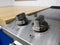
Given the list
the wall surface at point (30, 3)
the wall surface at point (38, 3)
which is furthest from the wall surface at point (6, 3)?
the wall surface at point (38, 3)

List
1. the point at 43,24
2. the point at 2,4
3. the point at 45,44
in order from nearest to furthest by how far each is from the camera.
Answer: the point at 45,44
the point at 43,24
the point at 2,4

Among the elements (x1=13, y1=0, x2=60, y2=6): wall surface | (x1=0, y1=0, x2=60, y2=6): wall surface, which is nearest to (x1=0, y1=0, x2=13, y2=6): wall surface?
(x1=0, y1=0, x2=60, y2=6): wall surface

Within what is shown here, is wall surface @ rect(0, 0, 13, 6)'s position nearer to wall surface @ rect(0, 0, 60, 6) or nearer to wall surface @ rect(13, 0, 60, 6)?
wall surface @ rect(0, 0, 60, 6)

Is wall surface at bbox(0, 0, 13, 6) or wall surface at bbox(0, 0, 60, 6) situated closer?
wall surface at bbox(0, 0, 60, 6)

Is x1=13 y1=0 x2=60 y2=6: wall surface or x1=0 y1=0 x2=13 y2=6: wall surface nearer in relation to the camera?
x1=13 y1=0 x2=60 y2=6: wall surface

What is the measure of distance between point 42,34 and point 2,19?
38 cm

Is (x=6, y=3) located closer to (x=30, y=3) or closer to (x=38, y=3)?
(x=30, y=3)

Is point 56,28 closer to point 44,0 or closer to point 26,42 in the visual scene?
point 26,42

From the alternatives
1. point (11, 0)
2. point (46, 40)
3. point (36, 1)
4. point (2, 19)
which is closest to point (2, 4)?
point (11, 0)

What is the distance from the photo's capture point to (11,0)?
1.63m

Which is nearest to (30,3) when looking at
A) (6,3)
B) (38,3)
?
(38,3)

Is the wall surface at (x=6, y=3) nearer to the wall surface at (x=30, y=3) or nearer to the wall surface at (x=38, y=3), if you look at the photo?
the wall surface at (x=30, y=3)

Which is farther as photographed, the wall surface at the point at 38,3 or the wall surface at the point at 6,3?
the wall surface at the point at 6,3

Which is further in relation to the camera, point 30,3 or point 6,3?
point 6,3
